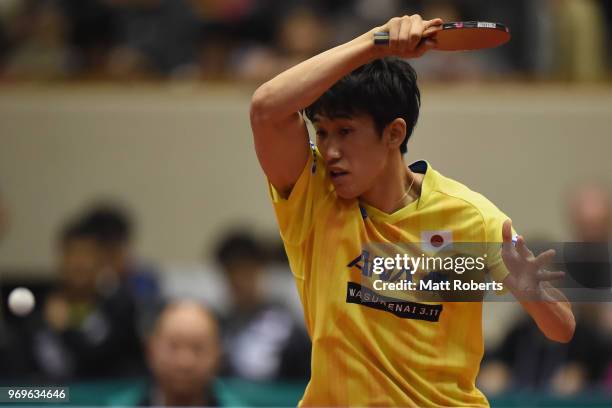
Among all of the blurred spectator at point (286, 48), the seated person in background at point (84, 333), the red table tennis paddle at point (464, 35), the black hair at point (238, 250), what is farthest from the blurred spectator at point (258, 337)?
the red table tennis paddle at point (464, 35)

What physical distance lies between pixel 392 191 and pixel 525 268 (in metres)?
0.36

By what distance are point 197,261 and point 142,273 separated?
1.93ft

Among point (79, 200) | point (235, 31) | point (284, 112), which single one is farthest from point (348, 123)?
point (79, 200)

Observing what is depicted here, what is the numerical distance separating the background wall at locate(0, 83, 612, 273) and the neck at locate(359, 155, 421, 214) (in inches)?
90.5

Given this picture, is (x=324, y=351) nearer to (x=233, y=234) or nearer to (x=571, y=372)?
(x=571, y=372)

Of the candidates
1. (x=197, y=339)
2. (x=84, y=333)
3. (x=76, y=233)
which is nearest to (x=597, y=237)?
(x=197, y=339)

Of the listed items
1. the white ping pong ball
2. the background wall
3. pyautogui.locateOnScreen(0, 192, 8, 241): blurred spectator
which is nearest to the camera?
the white ping pong ball

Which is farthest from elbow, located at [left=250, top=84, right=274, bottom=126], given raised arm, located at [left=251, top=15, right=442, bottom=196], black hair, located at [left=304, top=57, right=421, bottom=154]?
black hair, located at [left=304, top=57, right=421, bottom=154]

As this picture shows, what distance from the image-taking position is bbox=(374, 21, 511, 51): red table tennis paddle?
7.72 feet

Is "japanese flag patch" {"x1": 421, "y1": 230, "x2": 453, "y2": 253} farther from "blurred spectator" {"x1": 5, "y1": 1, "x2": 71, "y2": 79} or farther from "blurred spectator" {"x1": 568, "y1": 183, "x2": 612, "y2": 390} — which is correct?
"blurred spectator" {"x1": 5, "y1": 1, "x2": 71, "y2": 79}

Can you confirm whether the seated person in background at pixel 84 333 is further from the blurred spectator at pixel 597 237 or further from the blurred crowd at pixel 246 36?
the blurred spectator at pixel 597 237

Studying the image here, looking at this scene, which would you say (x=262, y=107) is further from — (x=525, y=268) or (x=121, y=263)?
(x=121, y=263)

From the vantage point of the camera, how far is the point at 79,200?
20.5 feet

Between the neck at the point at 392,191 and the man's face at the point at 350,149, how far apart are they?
0.15ft
